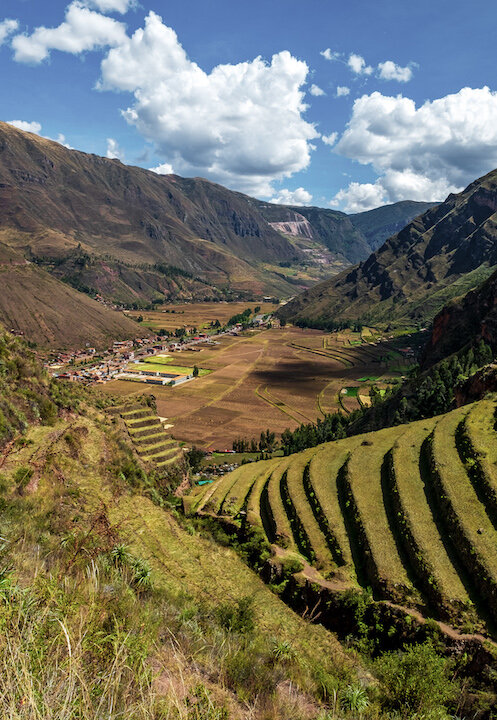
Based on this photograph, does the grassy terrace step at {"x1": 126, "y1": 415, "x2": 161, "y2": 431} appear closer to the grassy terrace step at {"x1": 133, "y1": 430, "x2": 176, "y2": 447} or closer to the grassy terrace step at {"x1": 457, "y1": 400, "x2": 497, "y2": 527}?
the grassy terrace step at {"x1": 133, "y1": 430, "x2": 176, "y2": 447}

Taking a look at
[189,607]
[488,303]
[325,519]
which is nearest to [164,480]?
[325,519]

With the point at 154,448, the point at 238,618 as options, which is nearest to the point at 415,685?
the point at 238,618

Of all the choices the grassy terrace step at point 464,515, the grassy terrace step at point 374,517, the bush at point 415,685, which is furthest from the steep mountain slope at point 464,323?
the bush at point 415,685

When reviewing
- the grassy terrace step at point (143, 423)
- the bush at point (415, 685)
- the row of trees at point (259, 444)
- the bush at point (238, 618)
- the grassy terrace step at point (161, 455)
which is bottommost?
the row of trees at point (259, 444)

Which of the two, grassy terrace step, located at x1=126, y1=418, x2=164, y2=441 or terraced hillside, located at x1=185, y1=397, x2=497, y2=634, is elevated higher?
grassy terrace step, located at x1=126, y1=418, x2=164, y2=441

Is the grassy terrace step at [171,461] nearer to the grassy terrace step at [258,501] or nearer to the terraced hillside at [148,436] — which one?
the terraced hillside at [148,436]

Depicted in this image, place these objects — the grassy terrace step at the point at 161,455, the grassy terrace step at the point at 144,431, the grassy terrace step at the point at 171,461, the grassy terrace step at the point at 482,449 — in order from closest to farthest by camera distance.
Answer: the grassy terrace step at the point at 482,449 → the grassy terrace step at the point at 161,455 → the grassy terrace step at the point at 171,461 → the grassy terrace step at the point at 144,431

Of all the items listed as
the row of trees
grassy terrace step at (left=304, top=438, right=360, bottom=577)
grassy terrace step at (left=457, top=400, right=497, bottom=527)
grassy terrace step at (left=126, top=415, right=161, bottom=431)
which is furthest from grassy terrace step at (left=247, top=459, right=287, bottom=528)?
the row of trees
